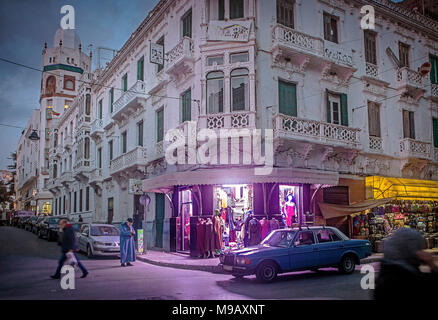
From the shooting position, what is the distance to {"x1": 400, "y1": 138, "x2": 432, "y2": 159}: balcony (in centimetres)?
1956

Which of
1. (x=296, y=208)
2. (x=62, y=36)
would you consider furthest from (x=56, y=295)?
(x=62, y=36)

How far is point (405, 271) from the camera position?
364 cm

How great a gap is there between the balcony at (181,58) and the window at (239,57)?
184 centimetres

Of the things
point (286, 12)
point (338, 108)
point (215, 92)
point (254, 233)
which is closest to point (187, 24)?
point (215, 92)

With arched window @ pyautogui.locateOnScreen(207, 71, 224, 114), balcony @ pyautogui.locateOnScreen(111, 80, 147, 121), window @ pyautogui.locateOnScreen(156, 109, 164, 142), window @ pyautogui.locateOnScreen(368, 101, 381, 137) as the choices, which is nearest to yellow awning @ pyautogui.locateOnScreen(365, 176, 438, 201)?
window @ pyautogui.locateOnScreen(368, 101, 381, 137)

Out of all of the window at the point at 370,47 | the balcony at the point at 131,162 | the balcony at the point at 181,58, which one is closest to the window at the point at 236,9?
the balcony at the point at 181,58

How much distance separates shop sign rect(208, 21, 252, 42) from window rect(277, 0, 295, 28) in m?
1.92

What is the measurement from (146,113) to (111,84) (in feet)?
24.3

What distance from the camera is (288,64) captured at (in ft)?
54.6

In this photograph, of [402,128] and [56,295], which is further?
[402,128]

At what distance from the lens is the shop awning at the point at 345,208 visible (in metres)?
16.5

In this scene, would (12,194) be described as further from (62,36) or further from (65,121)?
(65,121)

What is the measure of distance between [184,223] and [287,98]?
721 centimetres

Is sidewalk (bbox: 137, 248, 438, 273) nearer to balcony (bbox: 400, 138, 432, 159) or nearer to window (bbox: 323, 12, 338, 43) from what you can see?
balcony (bbox: 400, 138, 432, 159)
